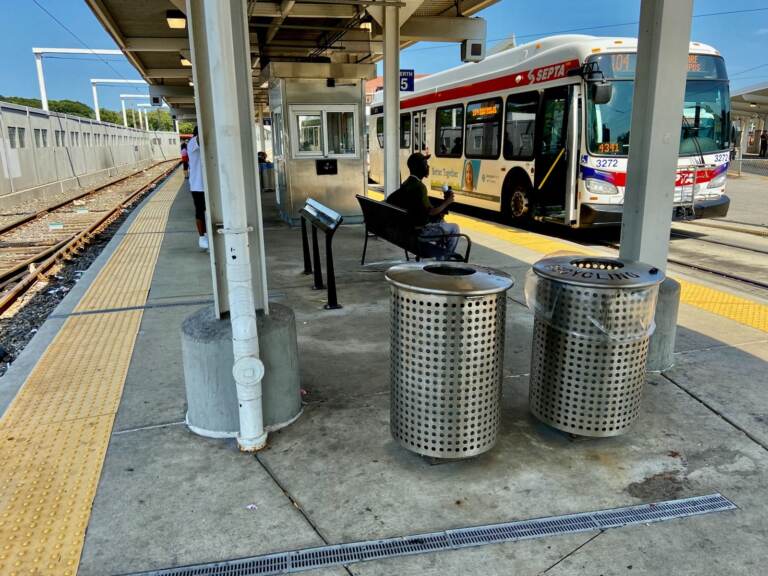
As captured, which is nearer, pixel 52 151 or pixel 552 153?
pixel 552 153

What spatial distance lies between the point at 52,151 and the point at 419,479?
2400 centimetres

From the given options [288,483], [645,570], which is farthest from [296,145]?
[645,570]

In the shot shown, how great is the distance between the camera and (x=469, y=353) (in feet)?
9.11

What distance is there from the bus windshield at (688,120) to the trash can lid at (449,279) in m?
7.24

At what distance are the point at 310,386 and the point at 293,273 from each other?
11.4 feet

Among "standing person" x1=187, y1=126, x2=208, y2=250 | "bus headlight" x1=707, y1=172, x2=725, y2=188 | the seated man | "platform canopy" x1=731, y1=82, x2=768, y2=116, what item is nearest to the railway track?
"standing person" x1=187, y1=126, x2=208, y2=250

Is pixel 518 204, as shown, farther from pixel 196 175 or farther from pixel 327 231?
pixel 327 231

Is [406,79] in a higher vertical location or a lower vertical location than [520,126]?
higher

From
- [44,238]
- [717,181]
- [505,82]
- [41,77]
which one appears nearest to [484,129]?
[505,82]

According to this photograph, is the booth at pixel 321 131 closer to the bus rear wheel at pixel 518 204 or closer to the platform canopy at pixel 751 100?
the bus rear wheel at pixel 518 204

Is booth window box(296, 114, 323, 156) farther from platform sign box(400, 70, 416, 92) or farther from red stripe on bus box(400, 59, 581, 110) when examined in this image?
red stripe on bus box(400, 59, 581, 110)

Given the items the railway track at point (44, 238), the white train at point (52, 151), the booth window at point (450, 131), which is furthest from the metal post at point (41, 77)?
the booth window at point (450, 131)

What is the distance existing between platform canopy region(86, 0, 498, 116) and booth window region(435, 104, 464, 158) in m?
2.12

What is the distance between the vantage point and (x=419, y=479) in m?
2.90
